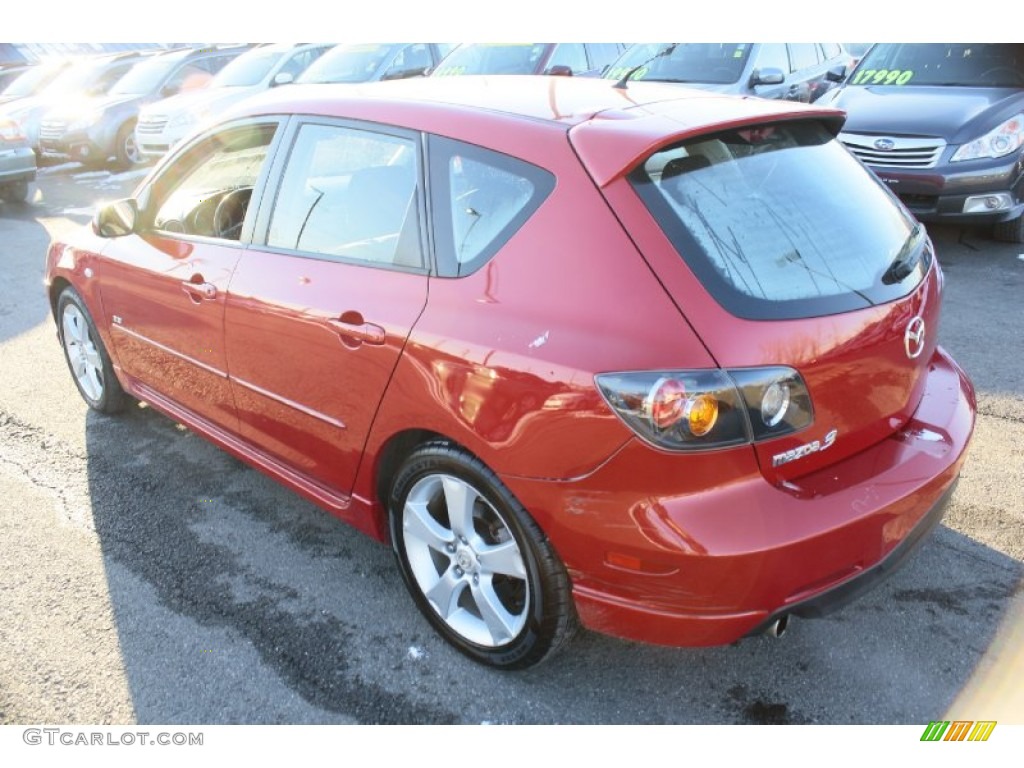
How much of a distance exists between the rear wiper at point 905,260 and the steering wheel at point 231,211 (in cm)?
232

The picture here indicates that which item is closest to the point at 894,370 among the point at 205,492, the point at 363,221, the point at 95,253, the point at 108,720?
the point at 363,221

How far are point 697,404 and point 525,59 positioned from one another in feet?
26.8

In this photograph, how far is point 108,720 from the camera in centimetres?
247

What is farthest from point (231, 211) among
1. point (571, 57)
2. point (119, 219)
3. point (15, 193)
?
point (15, 193)

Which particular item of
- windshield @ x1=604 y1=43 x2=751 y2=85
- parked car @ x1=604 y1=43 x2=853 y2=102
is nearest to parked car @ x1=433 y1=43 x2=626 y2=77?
parked car @ x1=604 y1=43 x2=853 y2=102

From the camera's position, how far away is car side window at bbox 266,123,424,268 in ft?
8.46

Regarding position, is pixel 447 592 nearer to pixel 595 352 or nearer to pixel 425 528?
pixel 425 528

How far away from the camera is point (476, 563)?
2.50 meters

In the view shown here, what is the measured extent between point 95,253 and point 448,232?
7.54ft

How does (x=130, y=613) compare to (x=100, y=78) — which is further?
(x=100, y=78)

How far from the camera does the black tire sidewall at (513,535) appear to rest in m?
2.26

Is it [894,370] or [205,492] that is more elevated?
[894,370]
